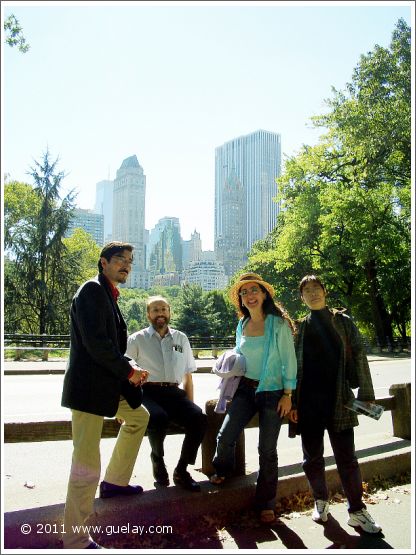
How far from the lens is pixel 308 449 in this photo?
4.35 meters

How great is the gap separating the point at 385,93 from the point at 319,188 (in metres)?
9.43

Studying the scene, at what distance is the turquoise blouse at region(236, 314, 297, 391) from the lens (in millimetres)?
4238

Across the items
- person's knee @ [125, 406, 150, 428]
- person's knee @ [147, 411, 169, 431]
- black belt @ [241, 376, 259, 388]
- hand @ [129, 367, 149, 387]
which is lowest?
person's knee @ [147, 411, 169, 431]

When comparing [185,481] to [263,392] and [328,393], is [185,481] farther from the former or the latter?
[328,393]

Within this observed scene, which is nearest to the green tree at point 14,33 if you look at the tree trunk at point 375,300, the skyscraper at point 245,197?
the tree trunk at point 375,300

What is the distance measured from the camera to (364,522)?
4059mm

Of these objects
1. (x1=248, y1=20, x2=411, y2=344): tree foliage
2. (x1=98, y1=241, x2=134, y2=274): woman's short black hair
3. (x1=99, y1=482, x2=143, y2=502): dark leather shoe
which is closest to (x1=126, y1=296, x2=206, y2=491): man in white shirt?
(x1=99, y1=482, x2=143, y2=502): dark leather shoe

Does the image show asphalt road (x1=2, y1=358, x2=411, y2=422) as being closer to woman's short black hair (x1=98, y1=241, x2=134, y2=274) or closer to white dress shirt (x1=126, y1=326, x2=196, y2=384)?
white dress shirt (x1=126, y1=326, x2=196, y2=384)

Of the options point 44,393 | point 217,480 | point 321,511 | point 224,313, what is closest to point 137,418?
point 217,480

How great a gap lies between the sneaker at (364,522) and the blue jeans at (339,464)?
0.16 feet

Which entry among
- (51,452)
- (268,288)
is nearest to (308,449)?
(268,288)

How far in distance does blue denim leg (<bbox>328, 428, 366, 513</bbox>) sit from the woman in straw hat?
0.52m

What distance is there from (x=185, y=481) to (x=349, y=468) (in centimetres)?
137

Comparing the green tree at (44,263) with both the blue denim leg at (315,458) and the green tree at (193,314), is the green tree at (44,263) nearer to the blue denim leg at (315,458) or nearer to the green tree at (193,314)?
the green tree at (193,314)
